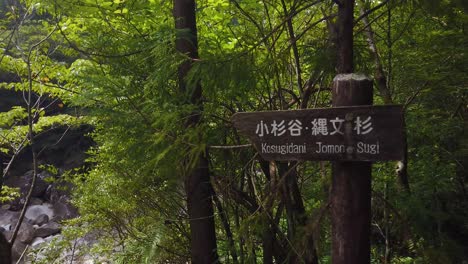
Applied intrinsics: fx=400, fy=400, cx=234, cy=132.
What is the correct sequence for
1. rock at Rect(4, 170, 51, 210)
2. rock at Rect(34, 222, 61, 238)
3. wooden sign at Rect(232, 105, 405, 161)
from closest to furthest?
1. wooden sign at Rect(232, 105, 405, 161)
2. rock at Rect(34, 222, 61, 238)
3. rock at Rect(4, 170, 51, 210)

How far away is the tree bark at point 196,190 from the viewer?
134 inches

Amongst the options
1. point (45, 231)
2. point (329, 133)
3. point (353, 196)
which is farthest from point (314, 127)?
point (45, 231)

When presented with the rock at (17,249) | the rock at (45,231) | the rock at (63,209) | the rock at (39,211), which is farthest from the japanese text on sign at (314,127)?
the rock at (39,211)

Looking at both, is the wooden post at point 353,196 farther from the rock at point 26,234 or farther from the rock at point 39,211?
the rock at point 39,211

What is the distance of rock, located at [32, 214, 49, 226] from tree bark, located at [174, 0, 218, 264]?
1406cm

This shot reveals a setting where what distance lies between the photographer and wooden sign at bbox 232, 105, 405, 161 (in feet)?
6.00

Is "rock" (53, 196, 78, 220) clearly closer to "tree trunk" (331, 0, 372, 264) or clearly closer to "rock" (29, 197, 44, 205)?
"rock" (29, 197, 44, 205)

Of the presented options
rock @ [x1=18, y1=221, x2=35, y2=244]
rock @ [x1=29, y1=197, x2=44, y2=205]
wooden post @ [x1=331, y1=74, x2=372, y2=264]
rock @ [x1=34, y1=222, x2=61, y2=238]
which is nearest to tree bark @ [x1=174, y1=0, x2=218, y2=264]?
wooden post @ [x1=331, y1=74, x2=372, y2=264]

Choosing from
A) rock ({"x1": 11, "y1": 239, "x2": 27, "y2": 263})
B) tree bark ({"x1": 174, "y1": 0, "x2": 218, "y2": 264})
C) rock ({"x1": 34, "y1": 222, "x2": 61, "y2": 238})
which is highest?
tree bark ({"x1": 174, "y1": 0, "x2": 218, "y2": 264})

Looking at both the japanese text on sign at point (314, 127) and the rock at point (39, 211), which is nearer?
the japanese text on sign at point (314, 127)

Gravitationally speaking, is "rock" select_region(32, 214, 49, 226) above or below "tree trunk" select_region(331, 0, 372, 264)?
below

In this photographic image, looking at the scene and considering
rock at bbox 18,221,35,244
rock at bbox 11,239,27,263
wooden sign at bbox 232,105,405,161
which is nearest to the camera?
wooden sign at bbox 232,105,405,161

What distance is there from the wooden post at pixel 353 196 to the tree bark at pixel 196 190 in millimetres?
1517

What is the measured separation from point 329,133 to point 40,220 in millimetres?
16198
